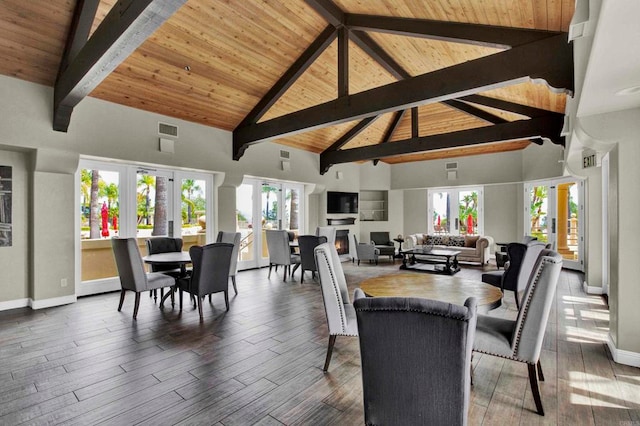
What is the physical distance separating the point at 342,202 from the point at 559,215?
5.55 meters

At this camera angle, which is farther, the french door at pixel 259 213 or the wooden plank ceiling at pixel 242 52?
the french door at pixel 259 213

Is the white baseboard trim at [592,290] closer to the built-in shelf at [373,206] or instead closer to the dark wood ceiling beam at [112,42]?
the built-in shelf at [373,206]

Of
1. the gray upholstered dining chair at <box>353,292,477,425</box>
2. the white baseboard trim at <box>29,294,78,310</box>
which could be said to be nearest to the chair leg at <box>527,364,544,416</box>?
the gray upholstered dining chair at <box>353,292,477,425</box>

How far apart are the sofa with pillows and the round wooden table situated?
18.6 ft

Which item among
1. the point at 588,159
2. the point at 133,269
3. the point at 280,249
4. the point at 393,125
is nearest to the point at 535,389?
the point at 133,269

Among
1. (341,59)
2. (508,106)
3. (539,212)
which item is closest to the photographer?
(341,59)

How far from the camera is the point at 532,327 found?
6.79 ft

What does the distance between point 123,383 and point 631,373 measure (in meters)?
4.14

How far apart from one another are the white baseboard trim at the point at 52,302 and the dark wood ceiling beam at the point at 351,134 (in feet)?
21.4

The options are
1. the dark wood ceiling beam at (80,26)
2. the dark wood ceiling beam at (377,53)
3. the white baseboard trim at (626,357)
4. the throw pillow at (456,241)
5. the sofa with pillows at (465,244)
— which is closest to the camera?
the white baseboard trim at (626,357)

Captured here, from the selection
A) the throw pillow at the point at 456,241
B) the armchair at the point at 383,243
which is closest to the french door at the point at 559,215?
the throw pillow at the point at 456,241

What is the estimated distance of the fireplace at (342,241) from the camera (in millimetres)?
9688

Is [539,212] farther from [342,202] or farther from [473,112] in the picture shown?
[342,202]

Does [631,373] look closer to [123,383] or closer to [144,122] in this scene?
[123,383]
